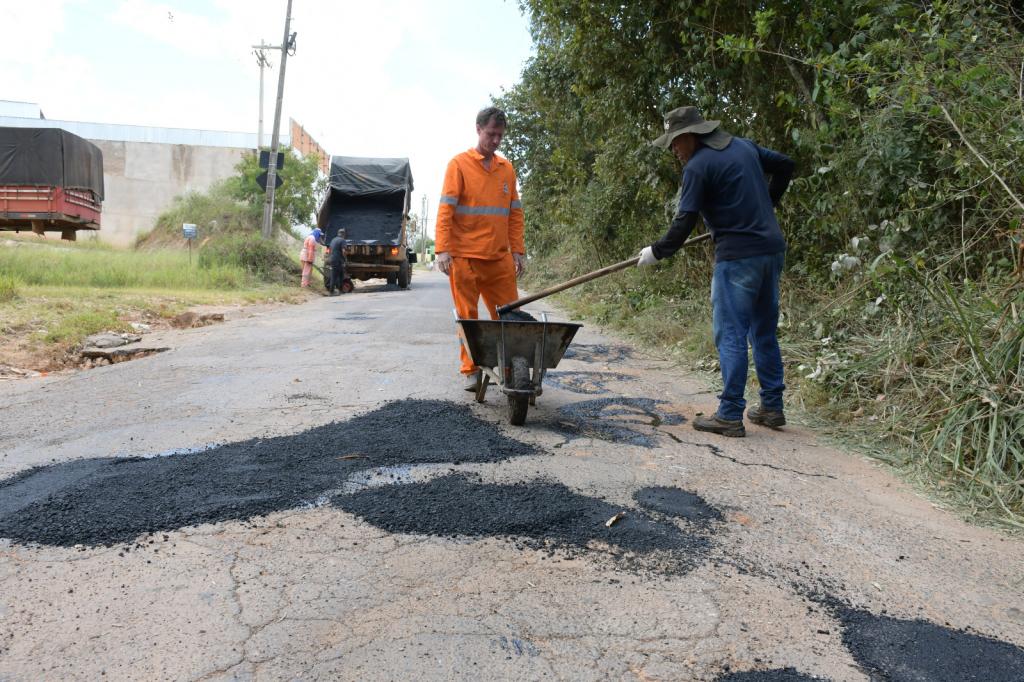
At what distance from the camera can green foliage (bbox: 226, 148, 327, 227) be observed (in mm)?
30438

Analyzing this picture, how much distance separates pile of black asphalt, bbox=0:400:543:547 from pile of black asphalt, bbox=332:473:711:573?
0.35m

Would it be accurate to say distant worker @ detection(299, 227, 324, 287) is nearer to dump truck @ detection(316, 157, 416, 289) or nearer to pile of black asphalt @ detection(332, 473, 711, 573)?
dump truck @ detection(316, 157, 416, 289)

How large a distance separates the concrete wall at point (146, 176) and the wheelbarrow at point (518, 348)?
135ft

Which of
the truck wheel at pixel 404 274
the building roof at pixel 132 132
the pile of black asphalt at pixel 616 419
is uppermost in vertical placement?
the building roof at pixel 132 132

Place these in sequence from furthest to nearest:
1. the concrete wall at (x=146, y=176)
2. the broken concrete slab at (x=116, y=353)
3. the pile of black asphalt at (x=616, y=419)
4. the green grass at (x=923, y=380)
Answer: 1. the concrete wall at (x=146, y=176)
2. the broken concrete slab at (x=116, y=353)
3. the pile of black asphalt at (x=616, y=419)
4. the green grass at (x=923, y=380)

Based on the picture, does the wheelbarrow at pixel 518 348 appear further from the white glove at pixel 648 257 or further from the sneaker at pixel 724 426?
the sneaker at pixel 724 426

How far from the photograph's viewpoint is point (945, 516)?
3.13 metres

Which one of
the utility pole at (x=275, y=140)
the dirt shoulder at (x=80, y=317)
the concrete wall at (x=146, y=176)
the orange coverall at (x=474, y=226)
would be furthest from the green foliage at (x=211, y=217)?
the orange coverall at (x=474, y=226)

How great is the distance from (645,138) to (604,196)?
2679 mm

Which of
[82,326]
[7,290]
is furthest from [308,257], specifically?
[82,326]

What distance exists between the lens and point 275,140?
68.5 ft

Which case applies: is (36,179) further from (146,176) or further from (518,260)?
(146,176)

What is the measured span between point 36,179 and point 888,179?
1373 cm

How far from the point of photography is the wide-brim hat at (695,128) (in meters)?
4.23
